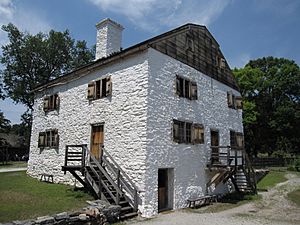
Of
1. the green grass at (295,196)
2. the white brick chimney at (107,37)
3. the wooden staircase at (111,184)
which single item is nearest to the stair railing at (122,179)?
the wooden staircase at (111,184)

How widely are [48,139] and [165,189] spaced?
844 cm

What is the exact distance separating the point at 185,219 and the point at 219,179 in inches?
198

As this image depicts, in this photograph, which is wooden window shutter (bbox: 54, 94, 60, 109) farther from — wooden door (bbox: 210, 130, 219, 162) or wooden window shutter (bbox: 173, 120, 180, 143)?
wooden door (bbox: 210, 130, 219, 162)

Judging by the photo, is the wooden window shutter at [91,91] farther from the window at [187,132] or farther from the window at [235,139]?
the window at [235,139]

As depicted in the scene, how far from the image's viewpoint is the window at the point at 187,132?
42.1 ft

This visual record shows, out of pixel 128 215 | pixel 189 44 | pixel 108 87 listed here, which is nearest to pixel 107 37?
pixel 108 87

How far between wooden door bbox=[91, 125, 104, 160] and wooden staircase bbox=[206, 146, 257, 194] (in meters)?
5.89

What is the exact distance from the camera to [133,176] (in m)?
11.2

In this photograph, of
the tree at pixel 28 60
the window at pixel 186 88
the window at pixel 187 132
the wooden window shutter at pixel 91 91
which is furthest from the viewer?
the tree at pixel 28 60

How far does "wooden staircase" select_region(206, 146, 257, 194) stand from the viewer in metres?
13.9

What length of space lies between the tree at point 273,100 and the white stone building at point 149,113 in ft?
66.8

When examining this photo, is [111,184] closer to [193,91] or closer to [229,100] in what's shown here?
[193,91]

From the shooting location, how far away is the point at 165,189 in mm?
12422

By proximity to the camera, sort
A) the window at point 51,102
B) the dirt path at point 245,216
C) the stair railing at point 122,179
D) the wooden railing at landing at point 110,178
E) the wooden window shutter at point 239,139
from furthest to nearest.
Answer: the wooden window shutter at point 239,139, the window at point 51,102, the stair railing at point 122,179, the wooden railing at landing at point 110,178, the dirt path at point 245,216
